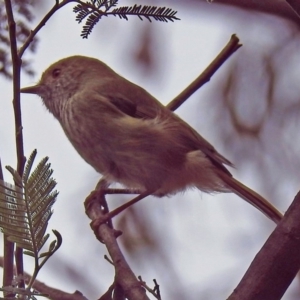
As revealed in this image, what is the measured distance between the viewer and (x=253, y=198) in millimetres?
3160

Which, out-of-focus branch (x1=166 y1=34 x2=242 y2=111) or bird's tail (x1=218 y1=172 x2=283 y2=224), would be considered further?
bird's tail (x1=218 y1=172 x2=283 y2=224)

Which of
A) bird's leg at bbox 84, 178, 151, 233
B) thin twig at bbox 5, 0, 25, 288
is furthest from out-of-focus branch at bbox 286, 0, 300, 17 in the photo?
bird's leg at bbox 84, 178, 151, 233

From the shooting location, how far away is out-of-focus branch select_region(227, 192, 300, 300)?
1539 mm

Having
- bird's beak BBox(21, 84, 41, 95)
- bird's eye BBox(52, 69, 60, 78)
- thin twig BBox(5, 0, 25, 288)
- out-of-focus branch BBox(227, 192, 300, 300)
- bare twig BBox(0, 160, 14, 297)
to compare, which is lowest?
out-of-focus branch BBox(227, 192, 300, 300)

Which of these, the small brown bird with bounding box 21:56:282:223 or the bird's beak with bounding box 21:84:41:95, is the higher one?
the bird's beak with bounding box 21:84:41:95

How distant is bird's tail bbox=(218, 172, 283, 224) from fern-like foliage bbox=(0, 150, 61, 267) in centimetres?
176

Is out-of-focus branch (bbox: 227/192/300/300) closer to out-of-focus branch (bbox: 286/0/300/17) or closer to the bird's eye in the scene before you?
out-of-focus branch (bbox: 286/0/300/17)

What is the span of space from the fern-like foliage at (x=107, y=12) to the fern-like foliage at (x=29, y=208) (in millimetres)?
551

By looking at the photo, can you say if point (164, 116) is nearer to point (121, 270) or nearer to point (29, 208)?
point (121, 270)

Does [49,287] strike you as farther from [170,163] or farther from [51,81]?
[51,81]

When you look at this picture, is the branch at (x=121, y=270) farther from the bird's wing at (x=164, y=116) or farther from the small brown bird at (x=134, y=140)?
the bird's wing at (x=164, y=116)

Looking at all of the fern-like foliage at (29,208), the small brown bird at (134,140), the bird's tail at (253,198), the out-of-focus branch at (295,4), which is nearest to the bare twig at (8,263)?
the fern-like foliage at (29,208)

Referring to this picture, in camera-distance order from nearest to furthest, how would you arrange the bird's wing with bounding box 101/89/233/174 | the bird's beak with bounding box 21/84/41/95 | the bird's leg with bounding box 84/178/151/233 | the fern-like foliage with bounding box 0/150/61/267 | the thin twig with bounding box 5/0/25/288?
the fern-like foliage with bounding box 0/150/61/267
the thin twig with bounding box 5/0/25/288
the bird's leg with bounding box 84/178/151/233
the bird's wing with bounding box 101/89/233/174
the bird's beak with bounding box 21/84/41/95

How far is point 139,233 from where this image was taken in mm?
4578
